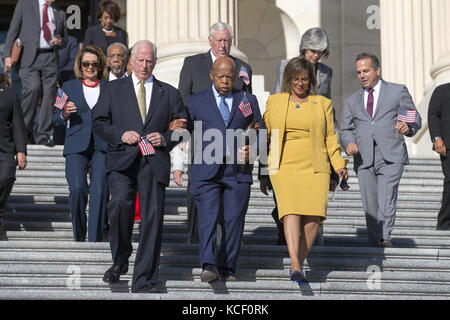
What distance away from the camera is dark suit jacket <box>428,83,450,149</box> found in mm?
11742

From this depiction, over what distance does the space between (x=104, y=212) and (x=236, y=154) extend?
5.26 ft

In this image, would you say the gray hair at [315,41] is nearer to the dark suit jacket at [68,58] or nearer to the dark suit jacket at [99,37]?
the dark suit jacket at [99,37]

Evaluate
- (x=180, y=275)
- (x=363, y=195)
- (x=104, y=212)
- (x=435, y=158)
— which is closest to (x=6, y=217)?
(x=104, y=212)

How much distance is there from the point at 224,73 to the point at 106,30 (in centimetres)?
428

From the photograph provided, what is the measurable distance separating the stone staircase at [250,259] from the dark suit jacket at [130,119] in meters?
0.95

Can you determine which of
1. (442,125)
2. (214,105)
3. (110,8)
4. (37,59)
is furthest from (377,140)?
(37,59)

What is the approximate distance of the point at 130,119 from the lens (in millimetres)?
9141

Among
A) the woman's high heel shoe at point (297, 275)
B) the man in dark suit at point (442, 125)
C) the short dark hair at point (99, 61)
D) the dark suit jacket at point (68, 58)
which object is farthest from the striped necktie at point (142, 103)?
the dark suit jacket at point (68, 58)

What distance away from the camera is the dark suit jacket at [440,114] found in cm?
1174

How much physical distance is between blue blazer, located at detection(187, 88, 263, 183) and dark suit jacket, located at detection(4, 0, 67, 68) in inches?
188

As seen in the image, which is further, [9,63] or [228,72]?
[9,63]

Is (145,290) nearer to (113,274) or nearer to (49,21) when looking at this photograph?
(113,274)

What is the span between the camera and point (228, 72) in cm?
942

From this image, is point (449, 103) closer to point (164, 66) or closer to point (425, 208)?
point (425, 208)
